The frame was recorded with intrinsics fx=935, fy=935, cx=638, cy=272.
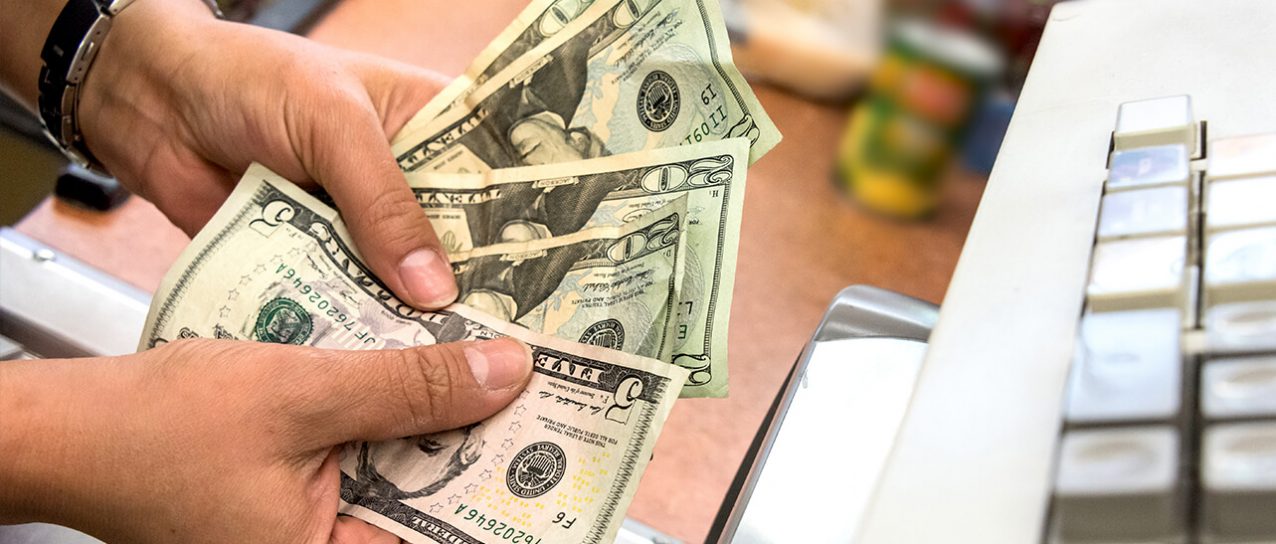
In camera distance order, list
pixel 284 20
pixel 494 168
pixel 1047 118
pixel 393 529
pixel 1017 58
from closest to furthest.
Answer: pixel 1047 118 < pixel 393 529 < pixel 494 168 < pixel 1017 58 < pixel 284 20

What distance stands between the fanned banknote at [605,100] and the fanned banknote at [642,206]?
18 millimetres

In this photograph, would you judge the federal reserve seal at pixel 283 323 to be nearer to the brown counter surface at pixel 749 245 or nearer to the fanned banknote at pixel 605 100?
the fanned banknote at pixel 605 100

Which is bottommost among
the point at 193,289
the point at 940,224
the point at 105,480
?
the point at 105,480

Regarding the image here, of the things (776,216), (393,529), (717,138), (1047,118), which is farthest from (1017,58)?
(393,529)

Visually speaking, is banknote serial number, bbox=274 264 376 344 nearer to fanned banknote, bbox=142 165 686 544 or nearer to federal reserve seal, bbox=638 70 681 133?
fanned banknote, bbox=142 165 686 544

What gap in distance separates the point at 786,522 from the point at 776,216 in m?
0.65

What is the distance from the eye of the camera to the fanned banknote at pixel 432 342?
0.47 meters

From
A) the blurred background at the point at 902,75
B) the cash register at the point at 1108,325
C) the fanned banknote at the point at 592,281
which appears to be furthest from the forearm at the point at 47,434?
the blurred background at the point at 902,75

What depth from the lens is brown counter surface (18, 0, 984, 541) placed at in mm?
783

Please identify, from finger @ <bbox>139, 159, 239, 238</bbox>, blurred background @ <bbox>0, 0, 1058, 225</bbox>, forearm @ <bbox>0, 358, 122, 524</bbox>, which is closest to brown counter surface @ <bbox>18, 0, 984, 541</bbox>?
blurred background @ <bbox>0, 0, 1058, 225</bbox>

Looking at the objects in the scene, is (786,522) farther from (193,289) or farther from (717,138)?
(193,289)

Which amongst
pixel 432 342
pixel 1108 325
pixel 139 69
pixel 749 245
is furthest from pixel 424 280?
pixel 749 245

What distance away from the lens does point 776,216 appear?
41.1 inches

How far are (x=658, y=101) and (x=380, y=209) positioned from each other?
177 millimetres
